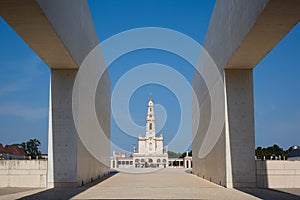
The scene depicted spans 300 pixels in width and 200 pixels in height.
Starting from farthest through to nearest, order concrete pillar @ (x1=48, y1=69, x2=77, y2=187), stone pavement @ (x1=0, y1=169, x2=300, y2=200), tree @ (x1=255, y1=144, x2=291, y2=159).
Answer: tree @ (x1=255, y1=144, x2=291, y2=159)
concrete pillar @ (x1=48, y1=69, x2=77, y2=187)
stone pavement @ (x1=0, y1=169, x2=300, y2=200)

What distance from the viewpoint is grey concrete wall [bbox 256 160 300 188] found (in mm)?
14000

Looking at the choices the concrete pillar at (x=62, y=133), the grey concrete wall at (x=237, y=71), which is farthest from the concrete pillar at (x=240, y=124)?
the concrete pillar at (x=62, y=133)

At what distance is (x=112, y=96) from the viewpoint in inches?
1287

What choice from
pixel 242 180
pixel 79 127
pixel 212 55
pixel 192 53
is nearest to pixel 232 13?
pixel 212 55

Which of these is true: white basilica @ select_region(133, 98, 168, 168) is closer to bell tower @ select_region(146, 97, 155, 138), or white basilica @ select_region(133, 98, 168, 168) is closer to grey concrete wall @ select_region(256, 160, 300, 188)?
bell tower @ select_region(146, 97, 155, 138)

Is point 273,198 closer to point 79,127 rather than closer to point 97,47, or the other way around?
point 79,127

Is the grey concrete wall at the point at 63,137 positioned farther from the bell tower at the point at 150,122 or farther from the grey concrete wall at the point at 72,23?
the bell tower at the point at 150,122

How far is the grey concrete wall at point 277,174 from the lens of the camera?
45.9 feet

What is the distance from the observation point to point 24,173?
46.6 ft

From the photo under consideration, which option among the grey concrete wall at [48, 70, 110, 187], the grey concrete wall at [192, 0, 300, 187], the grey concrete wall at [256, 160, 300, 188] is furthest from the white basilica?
the grey concrete wall at [48, 70, 110, 187]

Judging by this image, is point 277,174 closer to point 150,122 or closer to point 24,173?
point 24,173

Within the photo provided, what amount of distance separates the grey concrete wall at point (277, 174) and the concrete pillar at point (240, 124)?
12.7 inches

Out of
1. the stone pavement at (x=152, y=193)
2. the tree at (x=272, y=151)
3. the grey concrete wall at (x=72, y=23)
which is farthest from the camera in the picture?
the tree at (x=272, y=151)

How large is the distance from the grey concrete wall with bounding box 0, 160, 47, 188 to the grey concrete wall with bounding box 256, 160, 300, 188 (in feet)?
27.9
